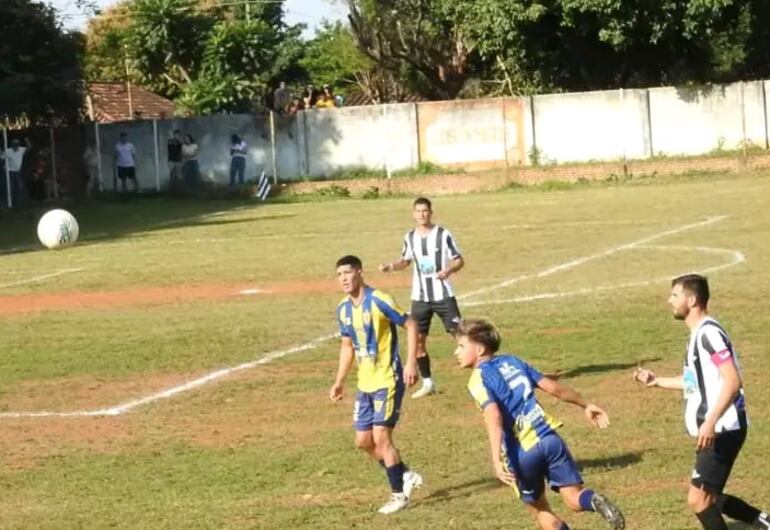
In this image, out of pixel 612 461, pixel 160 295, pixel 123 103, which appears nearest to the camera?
pixel 612 461

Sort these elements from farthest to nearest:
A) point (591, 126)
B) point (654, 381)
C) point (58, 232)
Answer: point (591, 126), point (58, 232), point (654, 381)

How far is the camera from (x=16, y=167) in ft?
160

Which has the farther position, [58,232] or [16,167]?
[16,167]

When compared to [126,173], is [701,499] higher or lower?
lower

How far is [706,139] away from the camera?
50.6 m

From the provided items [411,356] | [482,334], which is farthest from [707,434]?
[411,356]

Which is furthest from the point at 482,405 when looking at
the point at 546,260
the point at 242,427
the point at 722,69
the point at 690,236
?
the point at 722,69

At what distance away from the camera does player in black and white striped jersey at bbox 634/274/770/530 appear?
30.1 feet

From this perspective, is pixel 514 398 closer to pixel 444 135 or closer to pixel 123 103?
pixel 444 135

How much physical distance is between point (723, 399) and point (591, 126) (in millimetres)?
42900

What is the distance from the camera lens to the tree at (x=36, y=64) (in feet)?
159

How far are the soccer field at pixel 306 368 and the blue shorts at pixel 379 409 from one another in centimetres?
57

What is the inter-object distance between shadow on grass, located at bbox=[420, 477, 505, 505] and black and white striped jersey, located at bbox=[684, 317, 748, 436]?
2.86 metres

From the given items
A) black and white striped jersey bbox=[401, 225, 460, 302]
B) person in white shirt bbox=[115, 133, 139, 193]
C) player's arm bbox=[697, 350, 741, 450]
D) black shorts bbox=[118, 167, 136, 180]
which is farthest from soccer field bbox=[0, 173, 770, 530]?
black shorts bbox=[118, 167, 136, 180]
